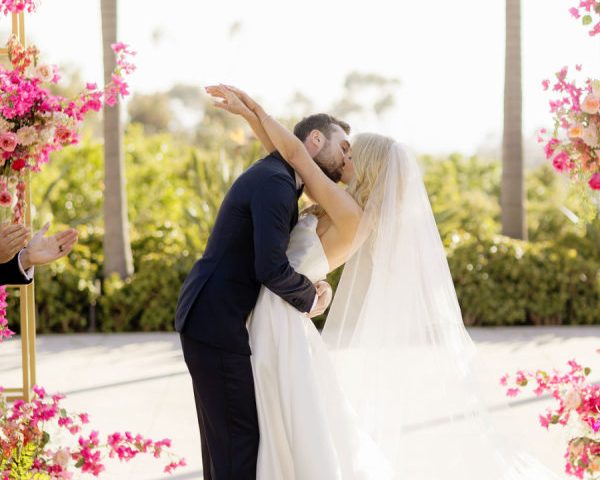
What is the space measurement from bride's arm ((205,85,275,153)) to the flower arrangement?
696mm

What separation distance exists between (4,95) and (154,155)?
10739 mm

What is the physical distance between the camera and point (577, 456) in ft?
12.1

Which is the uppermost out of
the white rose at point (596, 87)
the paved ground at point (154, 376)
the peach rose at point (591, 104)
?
the white rose at point (596, 87)

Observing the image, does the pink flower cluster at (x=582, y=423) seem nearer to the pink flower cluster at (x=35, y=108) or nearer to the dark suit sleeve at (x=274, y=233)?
the dark suit sleeve at (x=274, y=233)

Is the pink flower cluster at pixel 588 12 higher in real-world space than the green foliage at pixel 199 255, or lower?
higher

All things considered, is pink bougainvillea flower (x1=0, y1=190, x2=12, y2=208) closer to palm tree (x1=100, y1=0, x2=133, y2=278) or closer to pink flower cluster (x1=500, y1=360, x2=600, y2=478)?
pink flower cluster (x1=500, y1=360, x2=600, y2=478)

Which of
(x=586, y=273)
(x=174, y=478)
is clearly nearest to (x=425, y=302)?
(x=174, y=478)

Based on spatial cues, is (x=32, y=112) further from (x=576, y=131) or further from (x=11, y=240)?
(x=576, y=131)

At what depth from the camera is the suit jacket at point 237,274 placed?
144 inches

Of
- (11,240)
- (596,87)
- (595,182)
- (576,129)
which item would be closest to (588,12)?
(596,87)

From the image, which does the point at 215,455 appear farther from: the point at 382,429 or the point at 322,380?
the point at 382,429

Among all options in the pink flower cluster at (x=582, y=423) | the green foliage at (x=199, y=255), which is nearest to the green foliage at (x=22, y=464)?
the pink flower cluster at (x=582, y=423)

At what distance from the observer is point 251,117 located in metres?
3.89

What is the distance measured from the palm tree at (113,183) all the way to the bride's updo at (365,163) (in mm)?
5389
